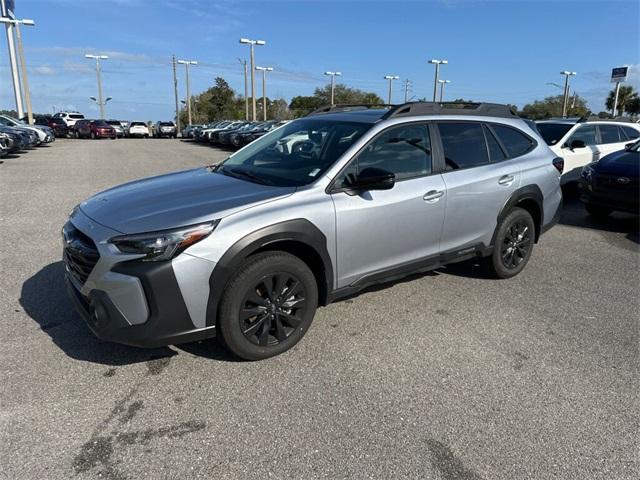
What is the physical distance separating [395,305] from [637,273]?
3206 mm

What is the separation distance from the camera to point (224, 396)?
292 centimetres

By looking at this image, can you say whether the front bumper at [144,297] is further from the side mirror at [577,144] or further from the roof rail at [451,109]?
the side mirror at [577,144]

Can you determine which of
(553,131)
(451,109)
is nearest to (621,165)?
(553,131)

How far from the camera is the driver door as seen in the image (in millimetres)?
3508

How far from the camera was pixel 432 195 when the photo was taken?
3.99 metres

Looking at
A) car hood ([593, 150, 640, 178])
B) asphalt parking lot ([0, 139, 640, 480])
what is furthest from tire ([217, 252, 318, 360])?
car hood ([593, 150, 640, 178])

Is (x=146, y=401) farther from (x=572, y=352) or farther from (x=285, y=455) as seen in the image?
(x=572, y=352)

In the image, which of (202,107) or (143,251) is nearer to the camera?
(143,251)

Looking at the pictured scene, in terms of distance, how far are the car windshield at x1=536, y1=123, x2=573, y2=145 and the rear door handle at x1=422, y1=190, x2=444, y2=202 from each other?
6481 millimetres

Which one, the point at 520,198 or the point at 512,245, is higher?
the point at 520,198

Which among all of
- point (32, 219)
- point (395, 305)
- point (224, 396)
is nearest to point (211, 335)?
point (224, 396)

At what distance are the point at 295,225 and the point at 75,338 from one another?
1889 millimetres

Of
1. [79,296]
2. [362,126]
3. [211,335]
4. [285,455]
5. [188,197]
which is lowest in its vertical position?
[285,455]

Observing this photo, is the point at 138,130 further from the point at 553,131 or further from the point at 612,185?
the point at 612,185
